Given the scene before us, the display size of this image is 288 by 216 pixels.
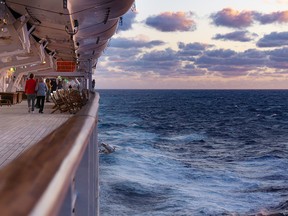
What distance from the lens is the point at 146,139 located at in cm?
4672

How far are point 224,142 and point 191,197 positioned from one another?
88.5ft

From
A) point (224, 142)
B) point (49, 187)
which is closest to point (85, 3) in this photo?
point (49, 187)

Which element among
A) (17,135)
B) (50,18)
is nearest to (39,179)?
(17,135)

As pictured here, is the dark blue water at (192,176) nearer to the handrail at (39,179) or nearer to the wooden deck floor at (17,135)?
the wooden deck floor at (17,135)

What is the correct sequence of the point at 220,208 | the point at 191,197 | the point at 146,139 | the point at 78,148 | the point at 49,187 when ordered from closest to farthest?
the point at 49,187, the point at 78,148, the point at 220,208, the point at 191,197, the point at 146,139

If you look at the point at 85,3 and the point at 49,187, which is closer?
the point at 49,187

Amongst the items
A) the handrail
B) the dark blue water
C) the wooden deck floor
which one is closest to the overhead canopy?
the wooden deck floor

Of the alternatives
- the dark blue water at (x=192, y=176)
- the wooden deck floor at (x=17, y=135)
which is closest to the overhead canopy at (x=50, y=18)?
the wooden deck floor at (x=17, y=135)

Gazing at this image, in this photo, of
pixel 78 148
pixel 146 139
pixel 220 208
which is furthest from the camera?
pixel 146 139

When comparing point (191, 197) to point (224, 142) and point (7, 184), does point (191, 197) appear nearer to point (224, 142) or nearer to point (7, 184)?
point (7, 184)

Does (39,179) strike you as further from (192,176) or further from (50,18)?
(192,176)

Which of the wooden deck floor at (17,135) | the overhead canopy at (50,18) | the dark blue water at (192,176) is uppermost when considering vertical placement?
the overhead canopy at (50,18)

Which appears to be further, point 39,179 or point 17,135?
point 17,135

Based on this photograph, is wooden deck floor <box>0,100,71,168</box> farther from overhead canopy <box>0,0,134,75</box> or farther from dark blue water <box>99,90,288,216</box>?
dark blue water <box>99,90,288,216</box>
